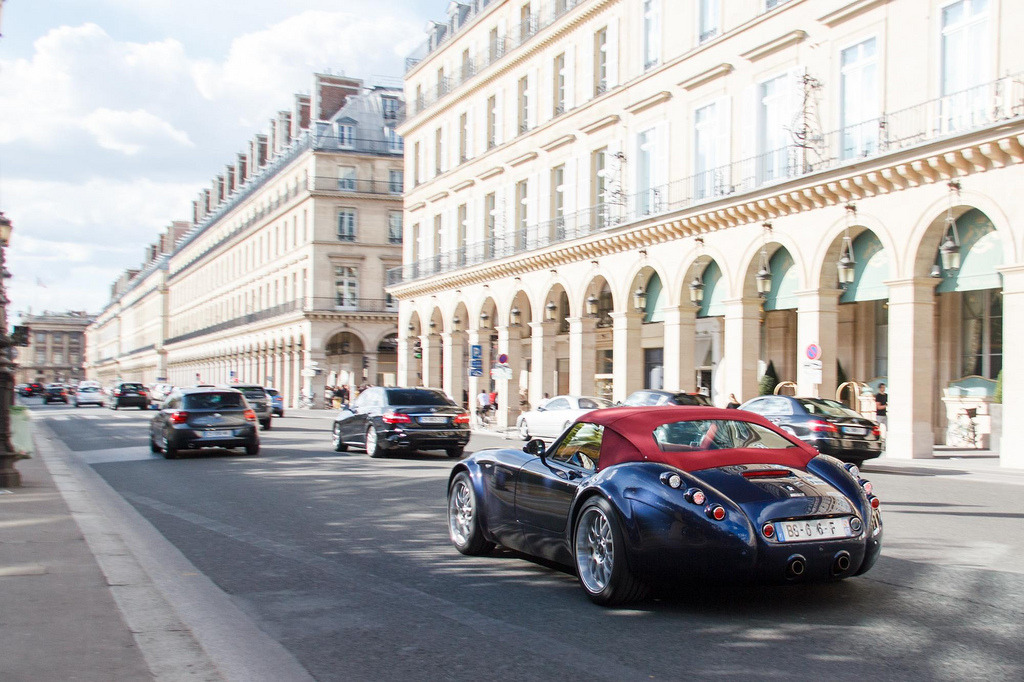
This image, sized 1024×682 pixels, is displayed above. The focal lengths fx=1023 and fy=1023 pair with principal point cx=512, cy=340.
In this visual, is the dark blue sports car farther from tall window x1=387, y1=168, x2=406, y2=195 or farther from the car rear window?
tall window x1=387, y1=168, x2=406, y2=195

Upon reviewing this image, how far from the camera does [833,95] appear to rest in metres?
26.3

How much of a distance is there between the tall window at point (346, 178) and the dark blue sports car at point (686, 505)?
6835 centimetres

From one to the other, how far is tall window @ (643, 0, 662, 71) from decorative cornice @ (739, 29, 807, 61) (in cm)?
516

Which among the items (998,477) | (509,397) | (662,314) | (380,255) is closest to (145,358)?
(380,255)

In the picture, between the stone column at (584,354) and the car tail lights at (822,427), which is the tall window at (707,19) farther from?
the car tail lights at (822,427)

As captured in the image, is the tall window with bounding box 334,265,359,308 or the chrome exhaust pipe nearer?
the chrome exhaust pipe

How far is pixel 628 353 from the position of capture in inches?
1367

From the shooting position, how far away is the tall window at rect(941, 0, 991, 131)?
22.2 metres

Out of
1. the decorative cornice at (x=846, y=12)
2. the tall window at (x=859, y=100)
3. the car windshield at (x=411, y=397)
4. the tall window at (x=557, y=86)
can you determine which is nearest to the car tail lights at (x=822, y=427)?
the car windshield at (x=411, y=397)

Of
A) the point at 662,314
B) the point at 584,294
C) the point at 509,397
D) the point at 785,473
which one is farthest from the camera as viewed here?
the point at 509,397

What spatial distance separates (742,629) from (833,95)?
2287cm

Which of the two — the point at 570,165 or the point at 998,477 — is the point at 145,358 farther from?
the point at 998,477

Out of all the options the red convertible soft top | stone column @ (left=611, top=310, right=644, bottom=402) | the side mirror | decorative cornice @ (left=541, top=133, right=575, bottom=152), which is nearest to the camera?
the red convertible soft top

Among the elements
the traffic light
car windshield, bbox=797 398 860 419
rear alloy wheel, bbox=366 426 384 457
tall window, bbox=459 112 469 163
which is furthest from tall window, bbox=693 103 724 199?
the traffic light
